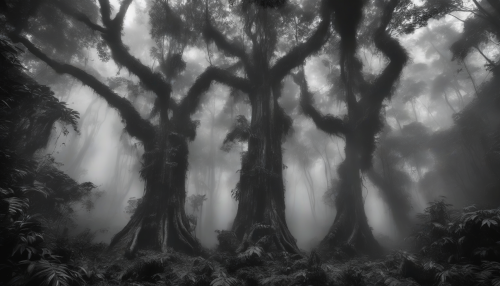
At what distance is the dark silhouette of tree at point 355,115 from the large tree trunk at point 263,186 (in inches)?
139

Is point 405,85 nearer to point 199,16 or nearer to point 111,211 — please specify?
point 199,16

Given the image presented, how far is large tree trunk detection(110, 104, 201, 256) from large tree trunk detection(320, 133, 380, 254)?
6.40 meters

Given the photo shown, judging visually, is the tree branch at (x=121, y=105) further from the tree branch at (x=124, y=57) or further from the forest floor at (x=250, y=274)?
the forest floor at (x=250, y=274)

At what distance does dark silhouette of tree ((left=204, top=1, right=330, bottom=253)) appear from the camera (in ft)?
28.9

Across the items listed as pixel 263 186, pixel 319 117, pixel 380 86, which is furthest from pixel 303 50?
pixel 263 186

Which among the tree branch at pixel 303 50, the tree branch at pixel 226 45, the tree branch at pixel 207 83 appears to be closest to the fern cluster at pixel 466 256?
the tree branch at pixel 303 50

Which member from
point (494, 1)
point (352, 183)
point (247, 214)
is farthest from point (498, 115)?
point (247, 214)

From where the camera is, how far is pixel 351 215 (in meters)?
11.7

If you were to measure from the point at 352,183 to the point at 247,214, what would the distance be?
6409mm

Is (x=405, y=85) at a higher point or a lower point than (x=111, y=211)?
higher

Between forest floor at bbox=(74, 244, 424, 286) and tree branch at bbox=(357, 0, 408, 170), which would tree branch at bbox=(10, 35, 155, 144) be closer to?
forest floor at bbox=(74, 244, 424, 286)

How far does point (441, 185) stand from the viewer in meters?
22.7

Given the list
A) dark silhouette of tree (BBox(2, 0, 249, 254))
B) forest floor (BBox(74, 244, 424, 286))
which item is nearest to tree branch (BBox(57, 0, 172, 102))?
dark silhouette of tree (BBox(2, 0, 249, 254))

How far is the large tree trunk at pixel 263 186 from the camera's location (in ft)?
27.5
